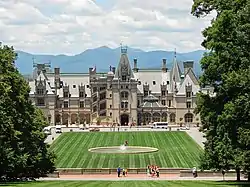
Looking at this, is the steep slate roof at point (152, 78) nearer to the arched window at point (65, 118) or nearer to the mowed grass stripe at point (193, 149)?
the arched window at point (65, 118)

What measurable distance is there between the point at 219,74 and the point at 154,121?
275 feet

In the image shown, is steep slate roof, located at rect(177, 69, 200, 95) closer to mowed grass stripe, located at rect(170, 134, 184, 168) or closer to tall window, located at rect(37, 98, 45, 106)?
tall window, located at rect(37, 98, 45, 106)

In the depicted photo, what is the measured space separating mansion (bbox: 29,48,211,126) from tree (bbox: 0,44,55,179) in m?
68.1

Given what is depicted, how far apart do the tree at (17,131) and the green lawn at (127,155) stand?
52.6ft

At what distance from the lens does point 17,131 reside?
41625 mm

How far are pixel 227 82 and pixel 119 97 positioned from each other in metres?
86.7

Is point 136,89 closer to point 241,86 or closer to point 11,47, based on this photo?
point 11,47

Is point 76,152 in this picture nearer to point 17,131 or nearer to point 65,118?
point 17,131

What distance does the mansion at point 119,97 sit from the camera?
120 m

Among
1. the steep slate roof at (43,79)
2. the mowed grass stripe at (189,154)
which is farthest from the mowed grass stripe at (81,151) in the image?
the steep slate roof at (43,79)


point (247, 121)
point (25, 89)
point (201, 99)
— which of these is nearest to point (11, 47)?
point (25, 89)

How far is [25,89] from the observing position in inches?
1847

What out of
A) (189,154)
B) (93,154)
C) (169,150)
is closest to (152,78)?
(169,150)

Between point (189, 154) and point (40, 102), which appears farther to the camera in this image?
point (40, 102)
